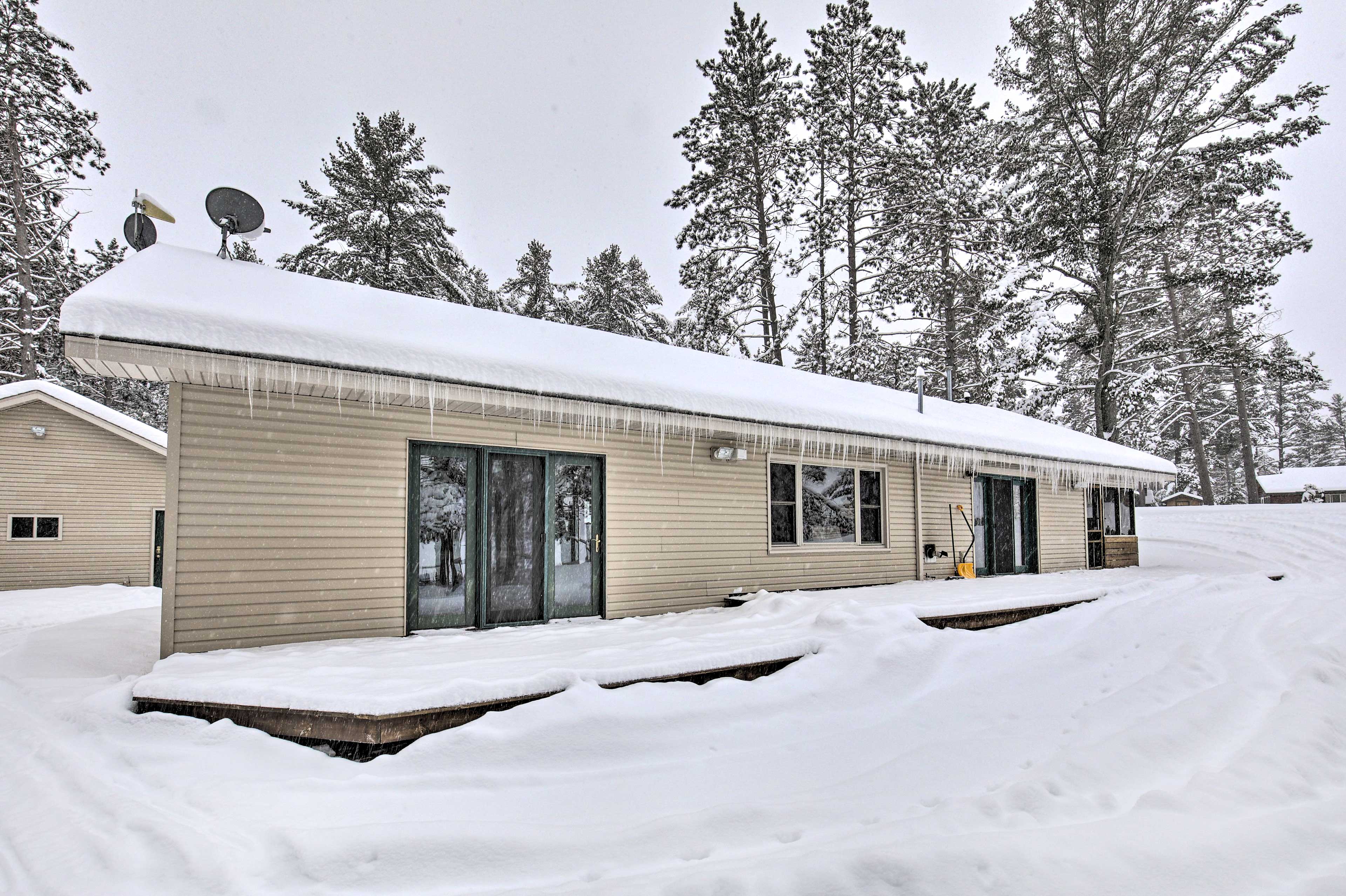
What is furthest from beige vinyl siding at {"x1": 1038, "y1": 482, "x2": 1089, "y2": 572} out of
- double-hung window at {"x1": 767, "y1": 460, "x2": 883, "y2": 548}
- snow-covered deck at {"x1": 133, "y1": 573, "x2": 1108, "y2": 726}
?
snow-covered deck at {"x1": 133, "y1": 573, "x2": 1108, "y2": 726}

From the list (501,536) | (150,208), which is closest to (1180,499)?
(501,536)

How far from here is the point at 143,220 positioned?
20.0 feet

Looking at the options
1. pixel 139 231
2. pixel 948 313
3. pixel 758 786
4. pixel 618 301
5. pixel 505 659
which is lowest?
pixel 758 786

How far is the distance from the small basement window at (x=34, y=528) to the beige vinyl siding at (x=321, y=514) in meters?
9.97

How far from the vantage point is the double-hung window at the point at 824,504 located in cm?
760

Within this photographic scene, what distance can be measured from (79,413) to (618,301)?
12.6m

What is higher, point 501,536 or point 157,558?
point 501,536

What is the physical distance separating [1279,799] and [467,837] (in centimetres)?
319

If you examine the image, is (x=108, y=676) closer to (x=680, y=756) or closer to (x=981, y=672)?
(x=680, y=756)

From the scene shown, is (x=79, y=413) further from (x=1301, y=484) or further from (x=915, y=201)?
(x=1301, y=484)

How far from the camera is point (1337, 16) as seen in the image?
48.0 ft

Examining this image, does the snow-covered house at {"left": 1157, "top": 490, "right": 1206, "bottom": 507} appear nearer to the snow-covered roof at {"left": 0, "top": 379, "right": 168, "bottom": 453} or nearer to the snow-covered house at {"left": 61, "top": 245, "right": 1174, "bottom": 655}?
the snow-covered house at {"left": 61, "top": 245, "right": 1174, "bottom": 655}

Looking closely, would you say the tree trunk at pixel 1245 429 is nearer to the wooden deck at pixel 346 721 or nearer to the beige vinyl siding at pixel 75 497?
the wooden deck at pixel 346 721

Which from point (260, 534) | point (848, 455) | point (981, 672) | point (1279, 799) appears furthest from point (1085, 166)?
point (260, 534)
